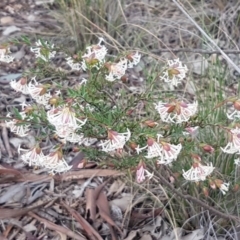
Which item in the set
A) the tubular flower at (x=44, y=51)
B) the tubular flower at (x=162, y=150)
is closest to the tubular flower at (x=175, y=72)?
the tubular flower at (x=162, y=150)

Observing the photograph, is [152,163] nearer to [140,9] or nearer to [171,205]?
[171,205]

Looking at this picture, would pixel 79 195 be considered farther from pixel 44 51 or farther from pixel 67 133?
pixel 67 133

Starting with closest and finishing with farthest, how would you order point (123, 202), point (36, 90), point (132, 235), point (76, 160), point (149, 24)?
point (36, 90) < point (132, 235) < point (123, 202) < point (76, 160) < point (149, 24)

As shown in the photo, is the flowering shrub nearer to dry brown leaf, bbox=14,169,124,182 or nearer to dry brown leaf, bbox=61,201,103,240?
dry brown leaf, bbox=61,201,103,240

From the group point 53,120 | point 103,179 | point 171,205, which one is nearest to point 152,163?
point 171,205

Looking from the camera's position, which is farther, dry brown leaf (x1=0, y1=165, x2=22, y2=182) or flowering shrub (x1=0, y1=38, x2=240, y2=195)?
dry brown leaf (x1=0, y1=165, x2=22, y2=182)

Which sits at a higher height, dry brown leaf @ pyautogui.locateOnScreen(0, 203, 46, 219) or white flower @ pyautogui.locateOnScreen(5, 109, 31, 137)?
white flower @ pyautogui.locateOnScreen(5, 109, 31, 137)

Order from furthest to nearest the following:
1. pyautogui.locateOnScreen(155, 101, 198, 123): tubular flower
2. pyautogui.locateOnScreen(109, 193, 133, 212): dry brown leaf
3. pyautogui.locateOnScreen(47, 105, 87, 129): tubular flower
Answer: pyautogui.locateOnScreen(109, 193, 133, 212): dry brown leaf < pyautogui.locateOnScreen(155, 101, 198, 123): tubular flower < pyautogui.locateOnScreen(47, 105, 87, 129): tubular flower

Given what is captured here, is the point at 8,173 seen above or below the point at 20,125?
below

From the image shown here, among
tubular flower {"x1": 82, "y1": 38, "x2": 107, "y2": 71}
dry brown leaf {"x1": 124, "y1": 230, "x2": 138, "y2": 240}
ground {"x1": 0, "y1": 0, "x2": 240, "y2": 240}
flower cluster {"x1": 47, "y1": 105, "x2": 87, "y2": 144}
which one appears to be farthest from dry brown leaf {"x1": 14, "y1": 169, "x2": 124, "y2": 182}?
flower cluster {"x1": 47, "y1": 105, "x2": 87, "y2": 144}

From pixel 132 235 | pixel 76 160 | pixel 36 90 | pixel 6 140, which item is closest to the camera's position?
pixel 36 90

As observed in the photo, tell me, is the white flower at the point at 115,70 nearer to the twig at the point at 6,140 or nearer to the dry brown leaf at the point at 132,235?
the dry brown leaf at the point at 132,235

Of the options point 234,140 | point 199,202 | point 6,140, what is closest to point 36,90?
point 234,140

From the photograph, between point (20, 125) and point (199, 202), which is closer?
point (20, 125)
